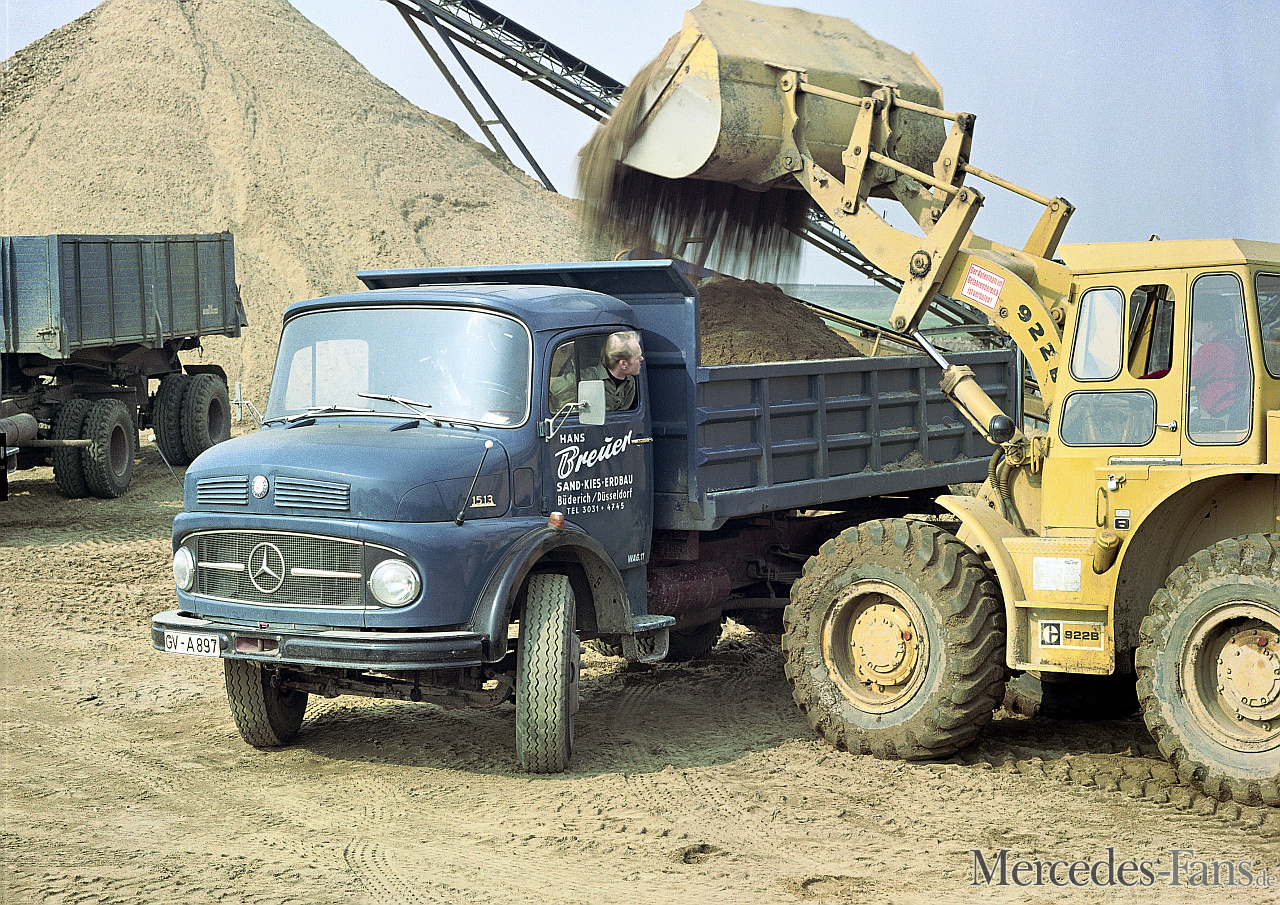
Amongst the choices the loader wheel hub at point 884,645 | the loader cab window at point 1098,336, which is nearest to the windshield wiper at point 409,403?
the loader wheel hub at point 884,645

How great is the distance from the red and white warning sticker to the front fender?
102 inches

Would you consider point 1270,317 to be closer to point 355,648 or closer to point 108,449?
point 355,648

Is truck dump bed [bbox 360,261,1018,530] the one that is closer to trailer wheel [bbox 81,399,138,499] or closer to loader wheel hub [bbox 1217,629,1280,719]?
loader wheel hub [bbox 1217,629,1280,719]

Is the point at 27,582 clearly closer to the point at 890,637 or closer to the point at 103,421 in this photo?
the point at 103,421

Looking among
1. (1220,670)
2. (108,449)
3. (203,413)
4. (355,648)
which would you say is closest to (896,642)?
(1220,670)

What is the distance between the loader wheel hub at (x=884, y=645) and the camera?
715cm

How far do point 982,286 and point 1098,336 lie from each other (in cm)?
115

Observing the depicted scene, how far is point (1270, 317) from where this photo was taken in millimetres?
6375

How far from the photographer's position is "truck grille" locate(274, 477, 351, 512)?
21.1ft

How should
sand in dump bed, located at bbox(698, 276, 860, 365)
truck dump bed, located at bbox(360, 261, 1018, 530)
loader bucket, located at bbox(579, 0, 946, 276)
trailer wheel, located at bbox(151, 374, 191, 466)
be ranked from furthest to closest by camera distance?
1. trailer wheel, located at bbox(151, 374, 191, 466)
2. sand in dump bed, located at bbox(698, 276, 860, 365)
3. loader bucket, located at bbox(579, 0, 946, 276)
4. truck dump bed, located at bbox(360, 261, 1018, 530)

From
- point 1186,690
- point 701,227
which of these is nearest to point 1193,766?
point 1186,690

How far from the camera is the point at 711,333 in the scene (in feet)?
37.2

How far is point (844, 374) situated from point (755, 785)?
315 cm

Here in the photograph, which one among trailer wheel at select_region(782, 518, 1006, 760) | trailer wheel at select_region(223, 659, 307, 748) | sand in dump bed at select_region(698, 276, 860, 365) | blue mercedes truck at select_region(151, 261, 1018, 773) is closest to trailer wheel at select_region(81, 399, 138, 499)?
sand in dump bed at select_region(698, 276, 860, 365)
